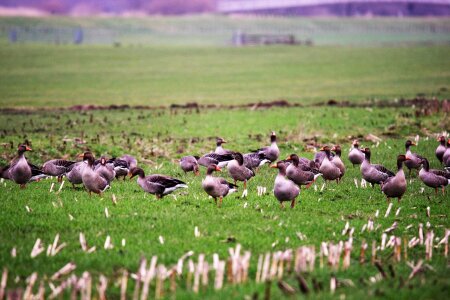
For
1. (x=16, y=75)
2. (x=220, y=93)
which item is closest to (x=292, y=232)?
(x=220, y=93)

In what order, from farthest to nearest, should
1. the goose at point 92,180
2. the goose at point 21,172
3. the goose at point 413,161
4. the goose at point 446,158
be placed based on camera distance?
the goose at point 446,158 → the goose at point 413,161 → the goose at point 21,172 → the goose at point 92,180

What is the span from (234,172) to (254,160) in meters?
2.65

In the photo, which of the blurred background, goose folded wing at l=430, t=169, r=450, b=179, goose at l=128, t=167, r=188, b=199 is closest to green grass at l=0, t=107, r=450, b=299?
goose at l=128, t=167, r=188, b=199

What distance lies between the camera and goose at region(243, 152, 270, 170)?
22516 millimetres

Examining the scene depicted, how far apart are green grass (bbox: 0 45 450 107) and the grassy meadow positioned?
207 mm

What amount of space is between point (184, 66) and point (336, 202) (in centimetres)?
5727

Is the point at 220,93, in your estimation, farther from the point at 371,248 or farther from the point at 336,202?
the point at 371,248

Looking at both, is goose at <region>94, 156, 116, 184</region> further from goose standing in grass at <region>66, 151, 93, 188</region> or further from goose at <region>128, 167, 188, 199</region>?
goose at <region>128, 167, 188, 199</region>

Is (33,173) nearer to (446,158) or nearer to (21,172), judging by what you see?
(21,172)

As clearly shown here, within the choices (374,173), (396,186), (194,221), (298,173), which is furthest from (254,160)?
(194,221)

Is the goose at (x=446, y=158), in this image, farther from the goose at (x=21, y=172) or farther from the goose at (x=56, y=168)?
the goose at (x=21, y=172)

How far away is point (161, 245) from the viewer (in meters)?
13.8

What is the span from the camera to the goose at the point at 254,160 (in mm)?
22516

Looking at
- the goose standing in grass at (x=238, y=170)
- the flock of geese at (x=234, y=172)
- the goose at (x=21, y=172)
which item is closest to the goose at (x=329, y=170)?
the flock of geese at (x=234, y=172)
